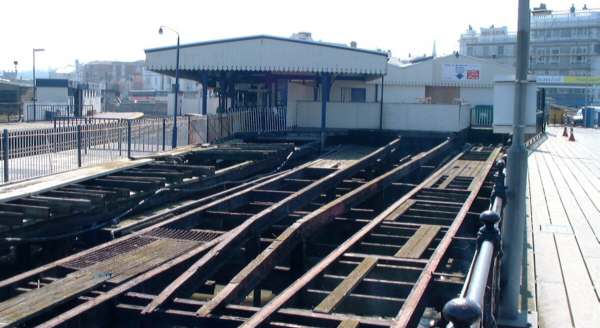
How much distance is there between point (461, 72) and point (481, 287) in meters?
41.7

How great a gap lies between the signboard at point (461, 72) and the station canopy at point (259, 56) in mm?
16465

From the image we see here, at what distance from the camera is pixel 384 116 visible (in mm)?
30875

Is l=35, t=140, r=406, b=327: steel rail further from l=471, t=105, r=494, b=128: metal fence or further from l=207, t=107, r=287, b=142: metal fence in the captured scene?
l=471, t=105, r=494, b=128: metal fence

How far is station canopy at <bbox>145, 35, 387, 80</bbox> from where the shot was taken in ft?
94.2

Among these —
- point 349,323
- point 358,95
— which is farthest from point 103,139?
point 358,95

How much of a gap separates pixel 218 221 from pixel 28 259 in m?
3.03

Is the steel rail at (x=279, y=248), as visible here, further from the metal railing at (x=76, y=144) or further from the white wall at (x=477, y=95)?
the white wall at (x=477, y=95)

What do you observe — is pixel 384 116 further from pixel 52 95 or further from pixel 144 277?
pixel 52 95

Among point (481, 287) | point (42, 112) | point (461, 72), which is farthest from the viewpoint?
point (461, 72)

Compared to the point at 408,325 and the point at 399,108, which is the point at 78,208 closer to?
the point at 408,325

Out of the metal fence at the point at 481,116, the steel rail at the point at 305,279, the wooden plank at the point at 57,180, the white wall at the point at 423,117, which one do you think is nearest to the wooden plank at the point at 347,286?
the steel rail at the point at 305,279

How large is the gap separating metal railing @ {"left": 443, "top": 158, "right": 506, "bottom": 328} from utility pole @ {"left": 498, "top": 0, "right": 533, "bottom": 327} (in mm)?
226

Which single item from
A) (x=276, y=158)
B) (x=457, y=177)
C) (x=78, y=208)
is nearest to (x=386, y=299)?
(x=78, y=208)

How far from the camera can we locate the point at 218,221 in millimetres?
12250
